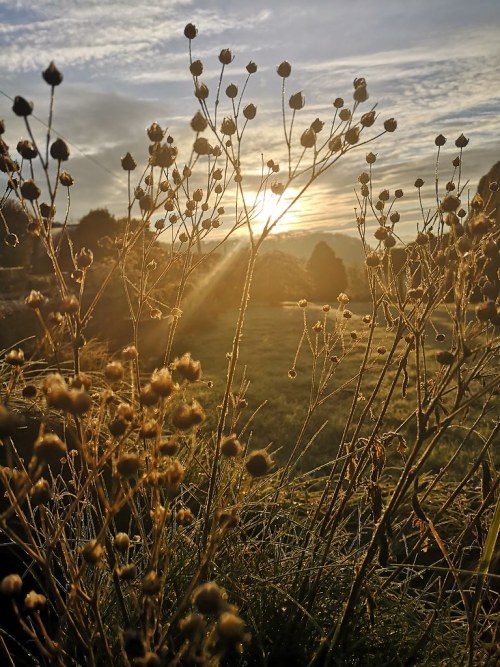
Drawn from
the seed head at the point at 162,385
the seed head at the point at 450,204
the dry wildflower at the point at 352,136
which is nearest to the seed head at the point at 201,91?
the dry wildflower at the point at 352,136

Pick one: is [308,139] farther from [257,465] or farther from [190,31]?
[257,465]

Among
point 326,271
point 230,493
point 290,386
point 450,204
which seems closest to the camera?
point 450,204

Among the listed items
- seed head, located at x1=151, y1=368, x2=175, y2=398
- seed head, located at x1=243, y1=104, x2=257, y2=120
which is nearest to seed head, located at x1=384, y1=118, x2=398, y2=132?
seed head, located at x1=243, y1=104, x2=257, y2=120

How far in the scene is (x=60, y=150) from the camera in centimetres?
153

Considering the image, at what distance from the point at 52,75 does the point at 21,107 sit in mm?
154

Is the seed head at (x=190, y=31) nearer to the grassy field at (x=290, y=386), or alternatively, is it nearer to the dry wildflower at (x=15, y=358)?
the grassy field at (x=290, y=386)

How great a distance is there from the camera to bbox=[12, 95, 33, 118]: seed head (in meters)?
1.40

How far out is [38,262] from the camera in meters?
25.4

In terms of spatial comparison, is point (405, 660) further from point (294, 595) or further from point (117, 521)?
point (117, 521)

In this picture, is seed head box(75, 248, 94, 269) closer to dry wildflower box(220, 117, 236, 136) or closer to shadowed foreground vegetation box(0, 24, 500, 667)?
shadowed foreground vegetation box(0, 24, 500, 667)

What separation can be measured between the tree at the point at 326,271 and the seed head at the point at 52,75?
126ft

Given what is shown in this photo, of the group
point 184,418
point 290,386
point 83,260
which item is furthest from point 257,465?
point 290,386

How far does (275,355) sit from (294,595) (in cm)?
849

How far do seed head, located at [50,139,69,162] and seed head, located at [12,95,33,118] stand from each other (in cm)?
12
